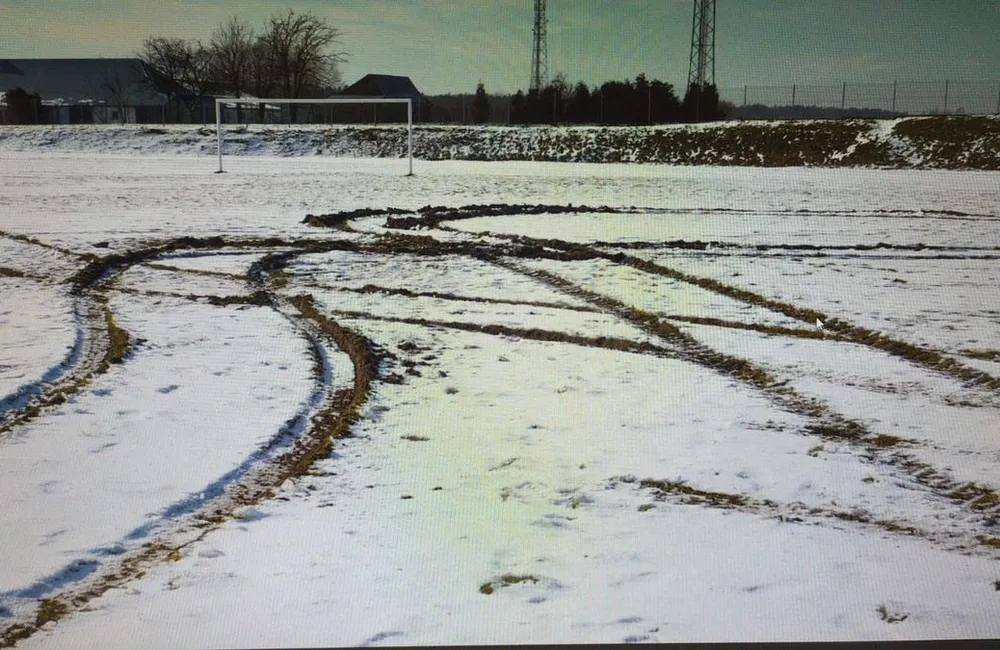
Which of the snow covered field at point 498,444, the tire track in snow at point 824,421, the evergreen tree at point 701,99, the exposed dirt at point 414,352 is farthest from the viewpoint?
the evergreen tree at point 701,99

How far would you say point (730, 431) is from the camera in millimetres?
2955

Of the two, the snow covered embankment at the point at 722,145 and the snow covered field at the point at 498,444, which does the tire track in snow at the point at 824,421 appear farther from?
the snow covered embankment at the point at 722,145

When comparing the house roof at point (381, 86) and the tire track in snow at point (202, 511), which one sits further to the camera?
the house roof at point (381, 86)

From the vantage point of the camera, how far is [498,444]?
9.14ft

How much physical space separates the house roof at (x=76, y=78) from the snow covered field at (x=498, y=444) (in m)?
1.17

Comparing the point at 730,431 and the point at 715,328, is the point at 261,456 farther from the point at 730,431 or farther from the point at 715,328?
the point at 715,328

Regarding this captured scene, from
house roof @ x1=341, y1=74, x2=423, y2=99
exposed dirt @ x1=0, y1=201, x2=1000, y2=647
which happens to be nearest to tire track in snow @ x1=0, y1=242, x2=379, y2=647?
exposed dirt @ x1=0, y1=201, x2=1000, y2=647

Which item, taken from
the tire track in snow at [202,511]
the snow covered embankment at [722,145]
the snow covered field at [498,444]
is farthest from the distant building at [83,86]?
the snow covered embankment at [722,145]

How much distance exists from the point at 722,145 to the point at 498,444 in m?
18.2

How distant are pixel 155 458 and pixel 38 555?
64 cm

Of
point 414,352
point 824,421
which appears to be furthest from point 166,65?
point 824,421

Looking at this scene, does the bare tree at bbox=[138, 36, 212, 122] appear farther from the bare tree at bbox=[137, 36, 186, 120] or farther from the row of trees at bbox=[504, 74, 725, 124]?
the row of trees at bbox=[504, 74, 725, 124]

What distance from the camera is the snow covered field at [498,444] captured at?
1745 mm

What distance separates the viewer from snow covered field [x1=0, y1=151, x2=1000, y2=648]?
1745 millimetres
